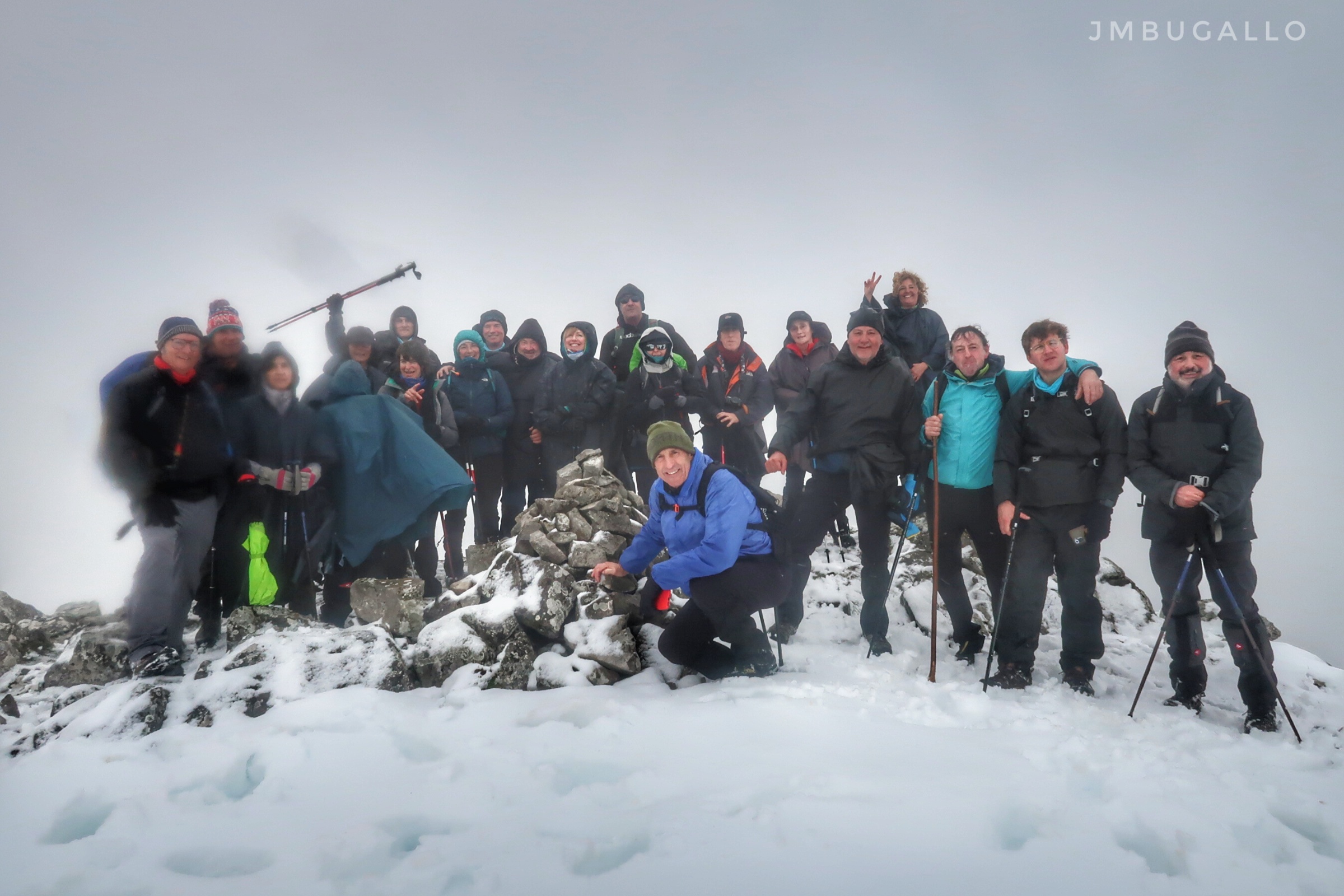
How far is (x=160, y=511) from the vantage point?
180 inches

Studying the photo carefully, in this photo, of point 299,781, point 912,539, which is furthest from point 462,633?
point 912,539

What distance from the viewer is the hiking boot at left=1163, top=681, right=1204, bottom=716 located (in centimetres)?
469

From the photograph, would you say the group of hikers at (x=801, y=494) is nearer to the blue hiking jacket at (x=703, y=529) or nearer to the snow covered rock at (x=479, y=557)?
the blue hiking jacket at (x=703, y=529)

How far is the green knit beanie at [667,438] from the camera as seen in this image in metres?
4.75

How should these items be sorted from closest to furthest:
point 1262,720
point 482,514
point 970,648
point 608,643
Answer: point 1262,720 → point 608,643 → point 970,648 → point 482,514

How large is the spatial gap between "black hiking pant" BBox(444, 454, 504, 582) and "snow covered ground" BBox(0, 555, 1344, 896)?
3888 millimetres

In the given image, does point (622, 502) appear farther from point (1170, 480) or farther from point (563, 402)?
point (1170, 480)

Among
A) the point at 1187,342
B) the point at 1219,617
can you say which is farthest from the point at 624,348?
the point at 1219,617

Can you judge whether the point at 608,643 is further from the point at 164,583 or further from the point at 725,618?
the point at 164,583

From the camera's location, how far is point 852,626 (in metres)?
6.49

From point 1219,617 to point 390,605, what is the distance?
273 inches


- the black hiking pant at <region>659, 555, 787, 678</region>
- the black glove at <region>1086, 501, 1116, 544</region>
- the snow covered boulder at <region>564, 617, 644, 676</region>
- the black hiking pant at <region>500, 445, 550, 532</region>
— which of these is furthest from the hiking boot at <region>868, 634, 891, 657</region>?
the black hiking pant at <region>500, 445, 550, 532</region>

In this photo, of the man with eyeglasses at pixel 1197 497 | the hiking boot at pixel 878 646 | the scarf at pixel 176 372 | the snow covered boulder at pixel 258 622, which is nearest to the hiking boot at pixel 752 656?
the hiking boot at pixel 878 646

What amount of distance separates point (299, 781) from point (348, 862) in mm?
859
